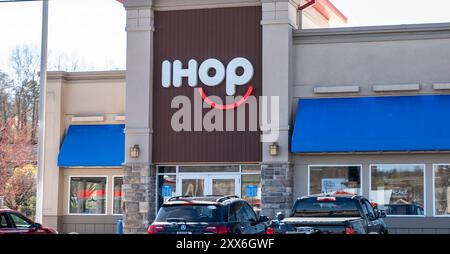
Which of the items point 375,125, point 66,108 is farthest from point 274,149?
point 66,108

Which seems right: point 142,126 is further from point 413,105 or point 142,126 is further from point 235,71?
point 413,105

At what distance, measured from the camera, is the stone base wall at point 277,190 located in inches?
920

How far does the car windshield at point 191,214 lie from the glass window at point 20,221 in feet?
15.2

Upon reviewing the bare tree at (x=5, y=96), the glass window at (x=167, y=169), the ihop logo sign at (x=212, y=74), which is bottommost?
the glass window at (x=167, y=169)

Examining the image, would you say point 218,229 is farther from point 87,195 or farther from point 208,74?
point 87,195

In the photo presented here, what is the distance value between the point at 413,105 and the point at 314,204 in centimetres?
875

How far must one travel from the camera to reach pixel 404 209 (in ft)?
75.3

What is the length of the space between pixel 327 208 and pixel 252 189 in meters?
9.08

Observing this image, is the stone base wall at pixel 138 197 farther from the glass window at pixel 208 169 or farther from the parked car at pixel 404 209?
the parked car at pixel 404 209

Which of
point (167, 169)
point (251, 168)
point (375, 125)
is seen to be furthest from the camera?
point (167, 169)

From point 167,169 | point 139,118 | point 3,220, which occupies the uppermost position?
point 139,118

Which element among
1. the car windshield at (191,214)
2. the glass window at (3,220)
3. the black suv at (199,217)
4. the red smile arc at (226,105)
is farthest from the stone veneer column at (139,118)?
the car windshield at (191,214)

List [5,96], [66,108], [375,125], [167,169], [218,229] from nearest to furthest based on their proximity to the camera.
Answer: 1. [218,229]
2. [375,125]
3. [167,169]
4. [66,108]
5. [5,96]

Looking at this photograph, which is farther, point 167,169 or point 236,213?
point 167,169
